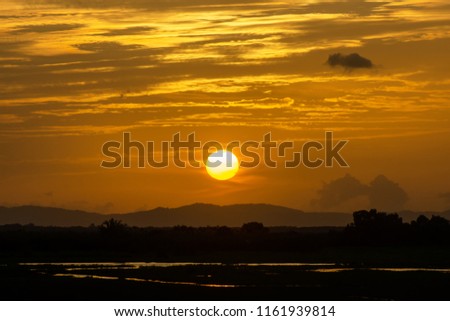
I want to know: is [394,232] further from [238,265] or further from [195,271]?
[195,271]

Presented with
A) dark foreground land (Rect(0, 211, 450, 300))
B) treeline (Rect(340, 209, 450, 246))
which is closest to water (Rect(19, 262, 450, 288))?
dark foreground land (Rect(0, 211, 450, 300))

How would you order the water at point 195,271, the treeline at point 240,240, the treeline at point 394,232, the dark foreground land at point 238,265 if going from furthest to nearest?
1. the treeline at point 394,232
2. the treeline at point 240,240
3. the water at point 195,271
4. the dark foreground land at point 238,265

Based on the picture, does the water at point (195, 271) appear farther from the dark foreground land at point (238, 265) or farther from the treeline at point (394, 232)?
the treeline at point (394, 232)

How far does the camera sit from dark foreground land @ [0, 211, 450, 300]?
6562cm

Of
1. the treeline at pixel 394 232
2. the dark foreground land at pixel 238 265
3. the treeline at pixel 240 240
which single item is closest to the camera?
→ the dark foreground land at pixel 238 265

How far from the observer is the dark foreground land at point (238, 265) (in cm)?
6562

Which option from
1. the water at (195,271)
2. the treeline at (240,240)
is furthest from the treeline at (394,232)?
the water at (195,271)

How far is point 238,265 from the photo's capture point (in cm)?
9025

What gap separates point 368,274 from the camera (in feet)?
257

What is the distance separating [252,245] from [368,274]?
45108mm

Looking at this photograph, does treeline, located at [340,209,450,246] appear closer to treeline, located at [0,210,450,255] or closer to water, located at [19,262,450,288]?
treeline, located at [0,210,450,255]
